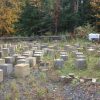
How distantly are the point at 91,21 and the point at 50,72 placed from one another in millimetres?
17983

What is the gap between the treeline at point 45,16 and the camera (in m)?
25.4

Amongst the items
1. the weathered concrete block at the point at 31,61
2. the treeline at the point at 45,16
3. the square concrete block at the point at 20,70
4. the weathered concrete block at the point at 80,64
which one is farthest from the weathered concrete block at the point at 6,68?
the treeline at the point at 45,16

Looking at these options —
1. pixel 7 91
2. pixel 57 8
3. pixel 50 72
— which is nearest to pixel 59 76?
pixel 50 72

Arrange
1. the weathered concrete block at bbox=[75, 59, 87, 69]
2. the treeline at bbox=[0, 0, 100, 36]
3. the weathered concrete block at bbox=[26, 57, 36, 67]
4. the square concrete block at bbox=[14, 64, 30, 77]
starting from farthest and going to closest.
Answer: the treeline at bbox=[0, 0, 100, 36] < the weathered concrete block at bbox=[26, 57, 36, 67] < the weathered concrete block at bbox=[75, 59, 87, 69] < the square concrete block at bbox=[14, 64, 30, 77]

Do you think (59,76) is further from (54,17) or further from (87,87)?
(54,17)

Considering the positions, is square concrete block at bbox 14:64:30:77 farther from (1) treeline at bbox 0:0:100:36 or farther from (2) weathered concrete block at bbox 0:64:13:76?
(1) treeline at bbox 0:0:100:36

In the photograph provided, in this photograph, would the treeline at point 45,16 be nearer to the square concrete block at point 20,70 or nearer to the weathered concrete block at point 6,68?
the weathered concrete block at point 6,68

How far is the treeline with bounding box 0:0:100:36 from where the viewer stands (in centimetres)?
2535

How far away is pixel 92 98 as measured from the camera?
269 inches

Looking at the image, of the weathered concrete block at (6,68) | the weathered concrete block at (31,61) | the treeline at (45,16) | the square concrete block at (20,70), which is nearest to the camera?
the square concrete block at (20,70)

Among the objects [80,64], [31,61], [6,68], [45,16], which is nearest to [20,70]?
[6,68]

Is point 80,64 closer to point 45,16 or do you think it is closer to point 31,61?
point 31,61

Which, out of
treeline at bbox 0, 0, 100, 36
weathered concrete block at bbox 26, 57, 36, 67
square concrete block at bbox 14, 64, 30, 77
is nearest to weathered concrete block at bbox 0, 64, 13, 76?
square concrete block at bbox 14, 64, 30, 77

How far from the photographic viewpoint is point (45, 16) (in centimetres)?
2688
